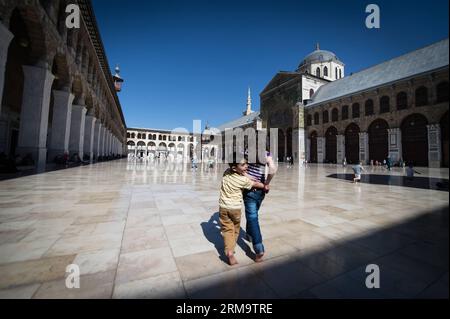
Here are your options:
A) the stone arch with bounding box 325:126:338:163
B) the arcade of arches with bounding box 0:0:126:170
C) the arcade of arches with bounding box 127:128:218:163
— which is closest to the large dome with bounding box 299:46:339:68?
the stone arch with bounding box 325:126:338:163

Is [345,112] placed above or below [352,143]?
above

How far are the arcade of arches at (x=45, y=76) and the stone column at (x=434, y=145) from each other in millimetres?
33751

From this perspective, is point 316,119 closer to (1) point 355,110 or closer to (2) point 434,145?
(1) point 355,110

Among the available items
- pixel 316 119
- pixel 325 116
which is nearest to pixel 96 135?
pixel 316 119

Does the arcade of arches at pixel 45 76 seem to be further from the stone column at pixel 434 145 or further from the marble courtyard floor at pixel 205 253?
the stone column at pixel 434 145

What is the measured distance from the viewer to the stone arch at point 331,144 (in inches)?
1291

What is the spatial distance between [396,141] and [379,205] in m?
26.4

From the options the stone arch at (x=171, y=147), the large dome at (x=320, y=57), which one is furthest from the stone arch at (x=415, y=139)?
the stone arch at (x=171, y=147)

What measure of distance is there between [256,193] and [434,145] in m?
29.4

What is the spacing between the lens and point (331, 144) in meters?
33.5

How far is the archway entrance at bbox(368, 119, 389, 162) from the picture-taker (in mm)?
26469

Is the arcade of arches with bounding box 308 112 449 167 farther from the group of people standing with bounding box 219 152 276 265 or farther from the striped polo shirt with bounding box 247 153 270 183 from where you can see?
the group of people standing with bounding box 219 152 276 265
